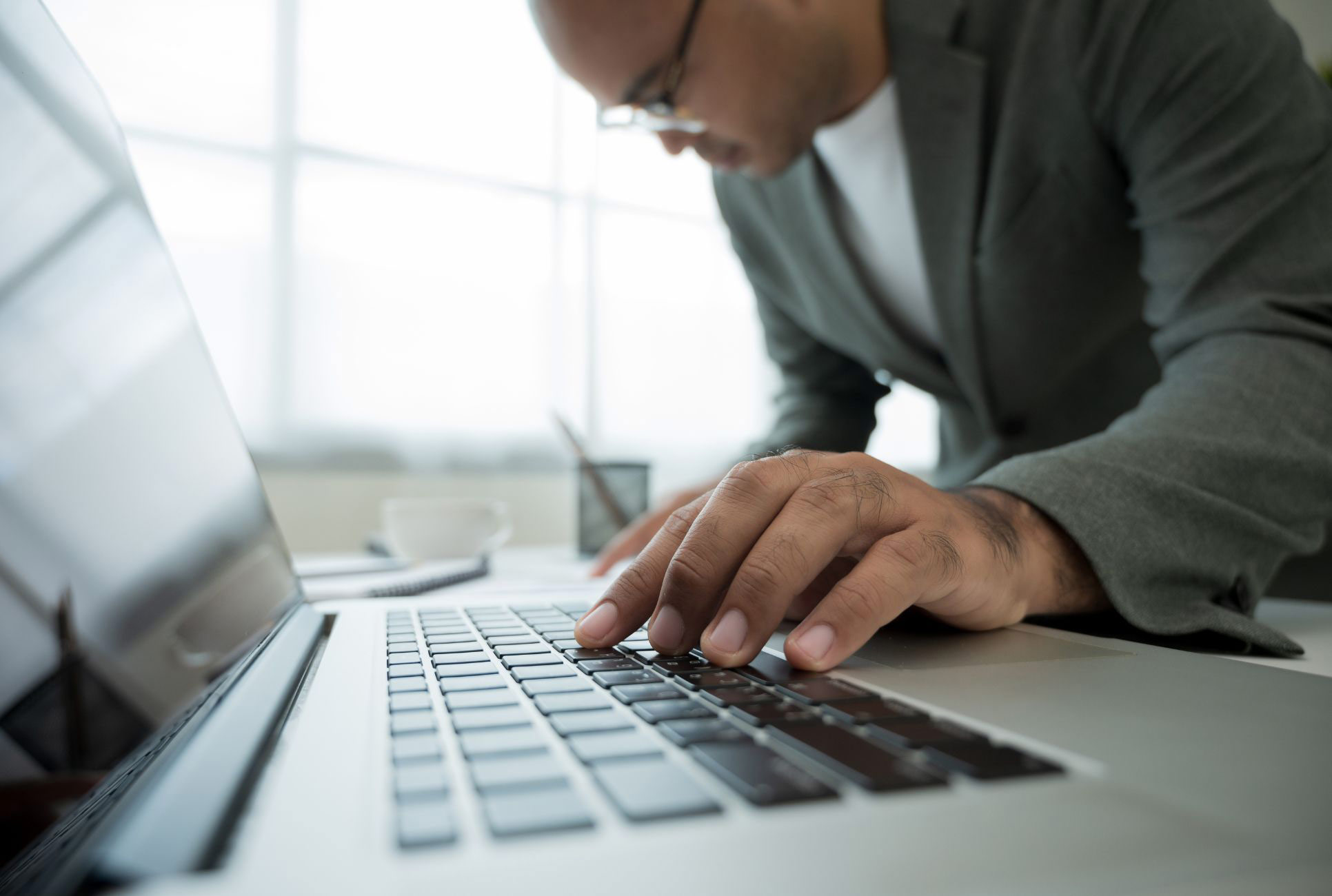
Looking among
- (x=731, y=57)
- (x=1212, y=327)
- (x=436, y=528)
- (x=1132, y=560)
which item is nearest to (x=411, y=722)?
(x=1132, y=560)

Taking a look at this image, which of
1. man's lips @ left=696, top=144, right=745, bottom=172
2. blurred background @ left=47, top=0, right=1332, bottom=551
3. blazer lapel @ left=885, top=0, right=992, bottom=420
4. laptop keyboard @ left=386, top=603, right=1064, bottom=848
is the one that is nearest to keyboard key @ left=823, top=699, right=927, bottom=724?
laptop keyboard @ left=386, top=603, right=1064, bottom=848

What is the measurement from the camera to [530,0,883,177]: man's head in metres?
0.81

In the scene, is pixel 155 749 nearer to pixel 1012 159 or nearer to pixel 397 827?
pixel 397 827

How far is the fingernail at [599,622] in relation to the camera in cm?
34

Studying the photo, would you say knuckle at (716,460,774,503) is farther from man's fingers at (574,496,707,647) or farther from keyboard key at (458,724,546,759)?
keyboard key at (458,724,546,759)

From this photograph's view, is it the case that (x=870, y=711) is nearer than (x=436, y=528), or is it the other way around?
(x=870, y=711)

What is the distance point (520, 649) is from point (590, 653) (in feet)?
0.10

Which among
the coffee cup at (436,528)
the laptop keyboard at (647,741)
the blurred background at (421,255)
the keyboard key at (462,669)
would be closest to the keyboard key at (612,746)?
the laptop keyboard at (647,741)

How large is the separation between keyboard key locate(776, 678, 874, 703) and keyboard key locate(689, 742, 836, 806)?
6cm

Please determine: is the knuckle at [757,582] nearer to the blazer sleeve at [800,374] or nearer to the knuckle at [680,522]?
the knuckle at [680,522]

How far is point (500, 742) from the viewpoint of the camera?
0.62ft

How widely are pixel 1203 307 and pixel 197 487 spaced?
660 mm

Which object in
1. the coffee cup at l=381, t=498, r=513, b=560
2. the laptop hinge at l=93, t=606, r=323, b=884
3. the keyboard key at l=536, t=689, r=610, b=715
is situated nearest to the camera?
the laptop hinge at l=93, t=606, r=323, b=884

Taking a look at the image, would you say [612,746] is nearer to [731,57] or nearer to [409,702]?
[409,702]
